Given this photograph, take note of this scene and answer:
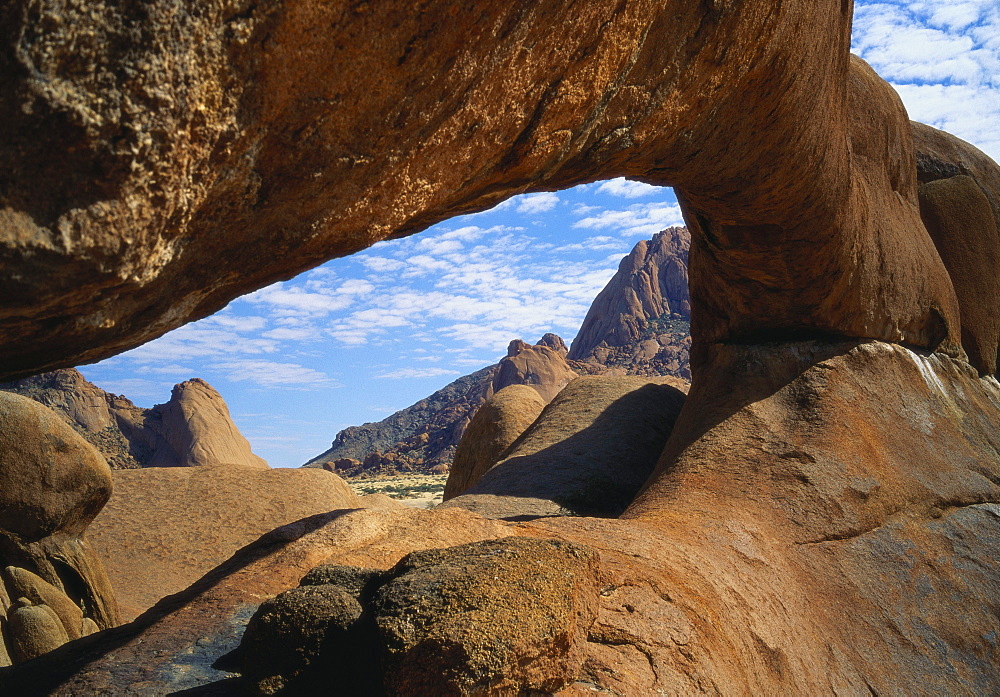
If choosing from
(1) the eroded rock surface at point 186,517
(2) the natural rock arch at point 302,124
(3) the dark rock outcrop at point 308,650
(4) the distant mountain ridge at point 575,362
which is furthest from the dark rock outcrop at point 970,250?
(4) the distant mountain ridge at point 575,362

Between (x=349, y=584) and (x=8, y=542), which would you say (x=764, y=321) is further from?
(x=8, y=542)

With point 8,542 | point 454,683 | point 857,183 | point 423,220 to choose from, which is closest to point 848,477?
point 857,183

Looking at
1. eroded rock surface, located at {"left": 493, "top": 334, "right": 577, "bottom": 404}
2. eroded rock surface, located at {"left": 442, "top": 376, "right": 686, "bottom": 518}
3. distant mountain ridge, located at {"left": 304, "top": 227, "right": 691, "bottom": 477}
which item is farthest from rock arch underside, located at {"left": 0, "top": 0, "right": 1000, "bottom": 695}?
eroded rock surface, located at {"left": 493, "top": 334, "right": 577, "bottom": 404}

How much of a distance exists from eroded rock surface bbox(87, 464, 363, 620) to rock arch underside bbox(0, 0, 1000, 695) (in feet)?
2.39

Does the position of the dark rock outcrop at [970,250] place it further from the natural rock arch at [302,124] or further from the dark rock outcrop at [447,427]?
the dark rock outcrop at [447,427]

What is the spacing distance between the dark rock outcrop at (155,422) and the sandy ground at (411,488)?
4922 millimetres

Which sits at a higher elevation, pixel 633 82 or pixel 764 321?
pixel 633 82

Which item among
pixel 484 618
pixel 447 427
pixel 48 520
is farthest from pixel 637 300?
pixel 484 618

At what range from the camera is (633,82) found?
278 centimetres

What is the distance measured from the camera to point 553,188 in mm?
3043

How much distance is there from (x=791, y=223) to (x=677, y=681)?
3064 millimetres

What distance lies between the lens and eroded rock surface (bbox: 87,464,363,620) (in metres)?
6.30

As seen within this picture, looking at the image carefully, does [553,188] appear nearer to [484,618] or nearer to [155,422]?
[484,618]

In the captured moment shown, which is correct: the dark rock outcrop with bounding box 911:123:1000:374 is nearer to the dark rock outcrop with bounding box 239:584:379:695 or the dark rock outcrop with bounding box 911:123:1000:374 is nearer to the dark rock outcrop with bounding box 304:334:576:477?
the dark rock outcrop with bounding box 239:584:379:695
